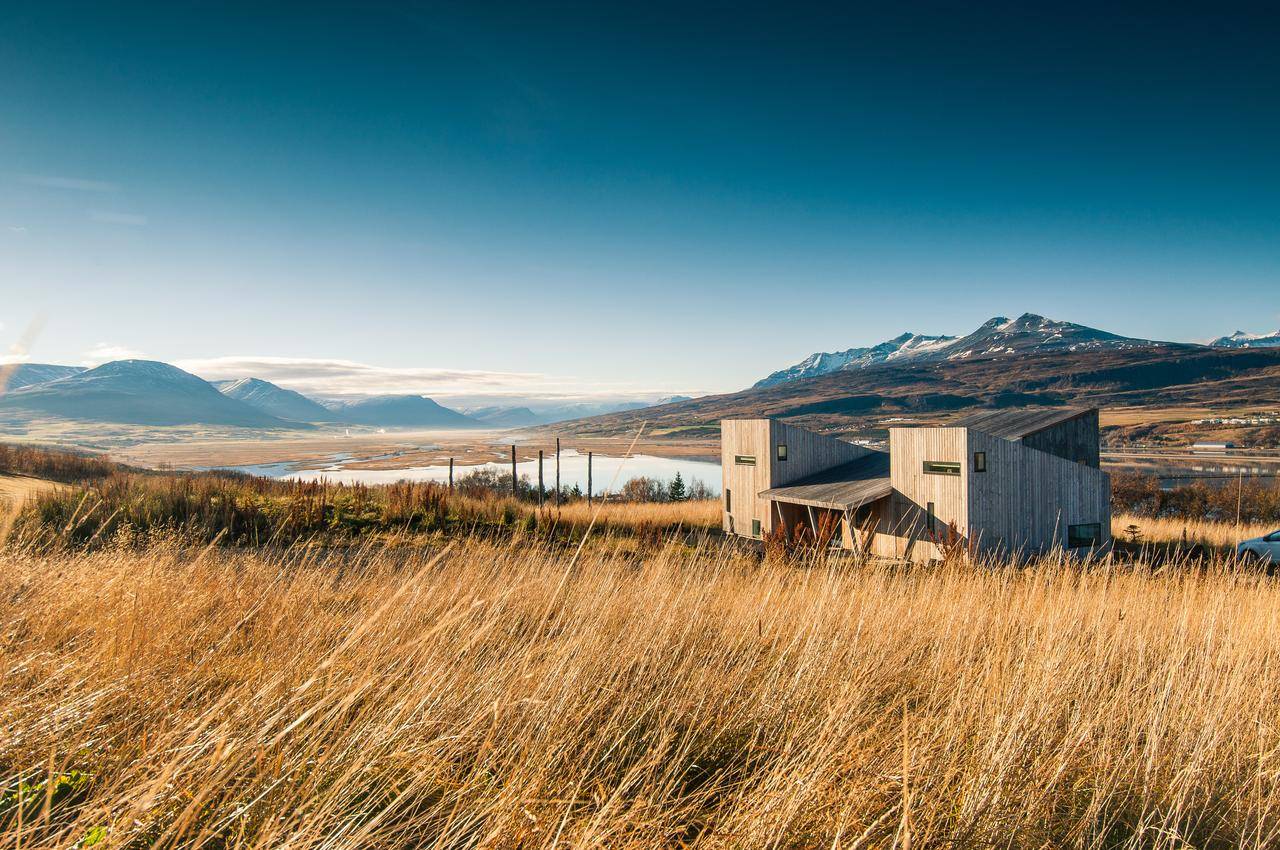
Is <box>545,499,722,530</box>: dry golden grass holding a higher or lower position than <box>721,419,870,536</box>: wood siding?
lower

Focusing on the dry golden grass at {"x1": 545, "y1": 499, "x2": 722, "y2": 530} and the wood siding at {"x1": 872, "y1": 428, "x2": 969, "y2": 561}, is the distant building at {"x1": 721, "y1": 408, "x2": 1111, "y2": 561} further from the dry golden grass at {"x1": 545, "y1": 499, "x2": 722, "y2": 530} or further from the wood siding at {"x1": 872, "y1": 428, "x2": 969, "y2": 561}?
the dry golden grass at {"x1": 545, "y1": 499, "x2": 722, "y2": 530}

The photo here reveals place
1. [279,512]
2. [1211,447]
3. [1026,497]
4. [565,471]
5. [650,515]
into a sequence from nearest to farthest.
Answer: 1. [279,512]
2. [1026,497]
3. [650,515]
4. [1211,447]
5. [565,471]

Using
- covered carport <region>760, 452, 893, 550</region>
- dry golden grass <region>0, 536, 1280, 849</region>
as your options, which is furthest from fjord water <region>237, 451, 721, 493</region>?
dry golden grass <region>0, 536, 1280, 849</region>

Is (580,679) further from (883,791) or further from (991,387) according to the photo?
(991,387)

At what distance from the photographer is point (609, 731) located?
89.2 inches

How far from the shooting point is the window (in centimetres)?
1606

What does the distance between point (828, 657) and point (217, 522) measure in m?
13.7

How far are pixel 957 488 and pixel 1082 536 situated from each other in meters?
4.70

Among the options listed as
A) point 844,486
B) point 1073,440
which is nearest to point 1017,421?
point 1073,440

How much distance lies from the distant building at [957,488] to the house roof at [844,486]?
38 millimetres

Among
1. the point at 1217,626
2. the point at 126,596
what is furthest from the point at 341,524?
the point at 1217,626

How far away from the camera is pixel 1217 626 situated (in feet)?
15.0

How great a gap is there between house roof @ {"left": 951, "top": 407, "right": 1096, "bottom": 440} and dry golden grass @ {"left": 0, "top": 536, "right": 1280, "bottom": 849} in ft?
43.4

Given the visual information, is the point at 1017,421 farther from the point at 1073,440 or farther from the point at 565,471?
the point at 565,471
